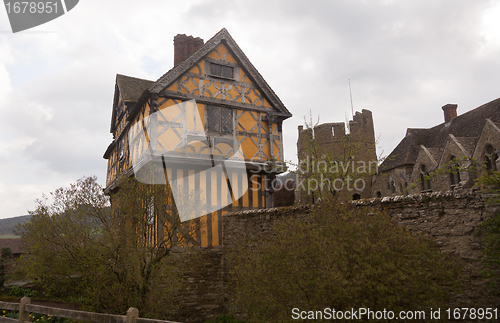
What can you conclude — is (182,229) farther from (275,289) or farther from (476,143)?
(476,143)

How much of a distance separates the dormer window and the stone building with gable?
8235 mm

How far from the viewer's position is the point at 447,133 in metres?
22.3

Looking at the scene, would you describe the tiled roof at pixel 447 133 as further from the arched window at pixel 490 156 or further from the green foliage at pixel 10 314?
the green foliage at pixel 10 314

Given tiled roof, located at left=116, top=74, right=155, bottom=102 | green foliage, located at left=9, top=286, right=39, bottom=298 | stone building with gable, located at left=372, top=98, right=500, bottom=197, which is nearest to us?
tiled roof, located at left=116, top=74, right=155, bottom=102

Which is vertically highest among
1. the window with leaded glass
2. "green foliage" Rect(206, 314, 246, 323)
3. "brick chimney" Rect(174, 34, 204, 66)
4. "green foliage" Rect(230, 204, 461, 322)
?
"brick chimney" Rect(174, 34, 204, 66)

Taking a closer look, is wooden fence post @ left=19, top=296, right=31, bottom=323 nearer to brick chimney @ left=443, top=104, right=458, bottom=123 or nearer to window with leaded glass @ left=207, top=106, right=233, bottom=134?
window with leaded glass @ left=207, top=106, right=233, bottom=134

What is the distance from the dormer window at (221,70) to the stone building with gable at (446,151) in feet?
27.0

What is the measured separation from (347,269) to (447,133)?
20860mm

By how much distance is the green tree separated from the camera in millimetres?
7734

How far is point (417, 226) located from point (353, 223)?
1.63m

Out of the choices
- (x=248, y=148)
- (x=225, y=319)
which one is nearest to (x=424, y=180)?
(x=248, y=148)

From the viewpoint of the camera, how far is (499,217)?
5473mm

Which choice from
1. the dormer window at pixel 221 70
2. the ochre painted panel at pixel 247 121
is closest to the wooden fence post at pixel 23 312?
the ochre painted panel at pixel 247 121

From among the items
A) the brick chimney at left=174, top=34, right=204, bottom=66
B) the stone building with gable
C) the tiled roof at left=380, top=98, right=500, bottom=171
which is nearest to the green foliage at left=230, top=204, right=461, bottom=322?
the stone building with gable
